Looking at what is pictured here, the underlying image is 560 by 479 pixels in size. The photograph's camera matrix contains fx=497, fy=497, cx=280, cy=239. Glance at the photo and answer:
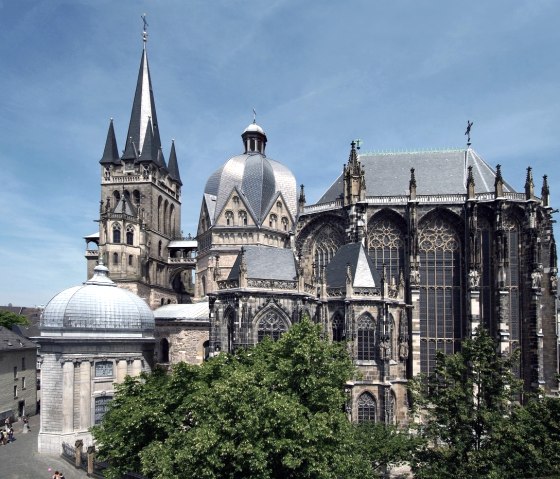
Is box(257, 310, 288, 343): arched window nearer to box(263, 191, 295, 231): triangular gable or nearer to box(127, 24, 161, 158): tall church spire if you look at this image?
box(263, 191, 295, 231): triangular gable

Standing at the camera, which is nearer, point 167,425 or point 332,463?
point 332,463

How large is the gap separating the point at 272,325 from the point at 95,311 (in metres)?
14.0

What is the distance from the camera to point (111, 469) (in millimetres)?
22875

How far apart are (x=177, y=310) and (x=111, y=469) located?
1221 inches

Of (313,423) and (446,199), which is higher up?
(446,199)

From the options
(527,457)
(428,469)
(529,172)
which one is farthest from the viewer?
(529,172)

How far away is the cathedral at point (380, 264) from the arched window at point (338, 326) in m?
0.08

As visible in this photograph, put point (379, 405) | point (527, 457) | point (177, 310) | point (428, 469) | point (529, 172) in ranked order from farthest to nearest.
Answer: point (177, 310), point (529, 172), point (379, 405), point (428, 469), point (527, 457)

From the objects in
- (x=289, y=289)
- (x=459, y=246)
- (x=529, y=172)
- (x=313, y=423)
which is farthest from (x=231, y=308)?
(x=529, y=172)

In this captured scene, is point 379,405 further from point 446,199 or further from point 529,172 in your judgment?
point 529,172

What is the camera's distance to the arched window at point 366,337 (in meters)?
36.9

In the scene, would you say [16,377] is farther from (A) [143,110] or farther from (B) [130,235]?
(A) [143,110]

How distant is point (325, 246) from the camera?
47219 millimetres

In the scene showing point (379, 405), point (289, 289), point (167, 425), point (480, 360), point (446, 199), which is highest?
point (446, 199)
